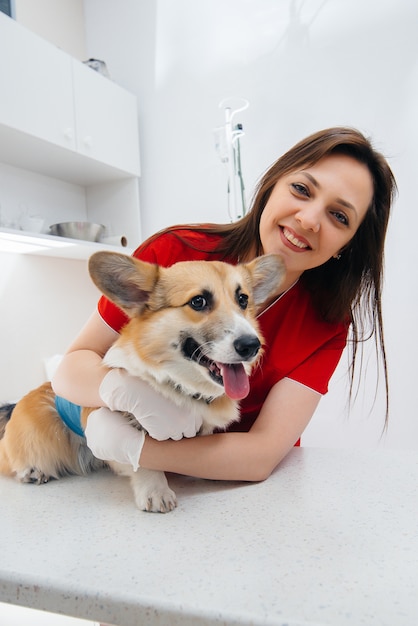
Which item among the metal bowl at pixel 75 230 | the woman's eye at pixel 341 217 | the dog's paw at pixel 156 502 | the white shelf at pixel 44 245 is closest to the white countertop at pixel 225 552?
the dog's paw at pixel 156 502

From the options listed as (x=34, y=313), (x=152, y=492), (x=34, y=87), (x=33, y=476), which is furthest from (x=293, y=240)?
(x=34, y=313)

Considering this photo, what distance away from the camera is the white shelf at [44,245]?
218 cm

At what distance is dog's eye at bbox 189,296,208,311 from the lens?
924 mm

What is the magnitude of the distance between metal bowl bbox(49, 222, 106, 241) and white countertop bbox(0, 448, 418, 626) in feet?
6.17

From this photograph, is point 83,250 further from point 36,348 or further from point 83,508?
point 83,508

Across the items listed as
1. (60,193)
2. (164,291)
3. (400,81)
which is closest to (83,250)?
(60,193)

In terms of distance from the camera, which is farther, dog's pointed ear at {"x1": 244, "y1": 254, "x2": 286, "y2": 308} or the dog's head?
dog's pointed ear at {"x1": 244, "y1": 254, "x2": 286, "y2": 308}

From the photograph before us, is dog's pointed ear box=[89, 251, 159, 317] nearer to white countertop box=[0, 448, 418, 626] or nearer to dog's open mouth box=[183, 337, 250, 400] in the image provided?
dog's open mouth box=[183, 337, 250, 400]

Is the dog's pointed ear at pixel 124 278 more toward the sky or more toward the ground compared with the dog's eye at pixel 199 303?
more toward the sky

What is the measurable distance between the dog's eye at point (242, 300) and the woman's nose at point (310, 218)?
0.74ft

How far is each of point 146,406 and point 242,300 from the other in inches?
12.7

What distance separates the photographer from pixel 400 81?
241 cm

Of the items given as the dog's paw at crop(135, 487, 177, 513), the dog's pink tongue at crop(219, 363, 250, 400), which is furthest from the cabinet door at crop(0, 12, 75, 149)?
the dog's paw at crop(135, 487, 177, 513)

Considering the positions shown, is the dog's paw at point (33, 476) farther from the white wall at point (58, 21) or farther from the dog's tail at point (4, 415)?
the white wall at point (58, 21)
